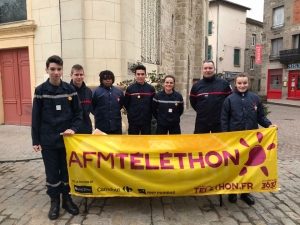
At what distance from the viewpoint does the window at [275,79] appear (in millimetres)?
26717

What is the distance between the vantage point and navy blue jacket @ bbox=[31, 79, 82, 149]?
338 centimetres

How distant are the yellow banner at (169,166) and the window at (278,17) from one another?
2657cm

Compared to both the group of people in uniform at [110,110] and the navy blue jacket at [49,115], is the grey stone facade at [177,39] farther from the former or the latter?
the navy blue jacket at [49,115]

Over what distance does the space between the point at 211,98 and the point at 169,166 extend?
1.51m

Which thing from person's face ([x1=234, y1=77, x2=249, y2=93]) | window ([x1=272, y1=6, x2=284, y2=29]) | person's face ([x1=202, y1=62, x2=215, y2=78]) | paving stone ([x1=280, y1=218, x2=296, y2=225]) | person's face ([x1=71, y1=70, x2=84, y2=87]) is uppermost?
window ([x1=272, y1=6, x2=284, y2=29])

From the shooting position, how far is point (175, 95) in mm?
4695

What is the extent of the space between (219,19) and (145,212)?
3194 cm

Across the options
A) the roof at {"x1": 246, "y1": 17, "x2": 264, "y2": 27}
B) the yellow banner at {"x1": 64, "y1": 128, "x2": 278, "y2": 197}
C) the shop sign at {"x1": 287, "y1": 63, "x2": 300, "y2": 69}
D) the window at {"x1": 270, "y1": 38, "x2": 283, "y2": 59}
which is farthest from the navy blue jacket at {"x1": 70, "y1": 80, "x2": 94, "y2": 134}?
the roof at {"x1": 246, "y1": 17, "x2": 264, "y2": 27}

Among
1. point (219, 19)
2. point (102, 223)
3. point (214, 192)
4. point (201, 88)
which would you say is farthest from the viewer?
point (219, 19)

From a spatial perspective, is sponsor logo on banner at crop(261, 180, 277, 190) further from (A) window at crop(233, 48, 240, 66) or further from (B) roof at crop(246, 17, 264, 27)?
(B) roof at crop(246, 17, 264, 27)

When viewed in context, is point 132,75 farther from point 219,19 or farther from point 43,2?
point 219,19

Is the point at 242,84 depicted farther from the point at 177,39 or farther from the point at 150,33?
the point at 177,39

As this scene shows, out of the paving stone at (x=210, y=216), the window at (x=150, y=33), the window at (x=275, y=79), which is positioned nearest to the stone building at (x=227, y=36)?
the window at (x=275, y=79)

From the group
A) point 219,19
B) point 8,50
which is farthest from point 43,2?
point 219,19
